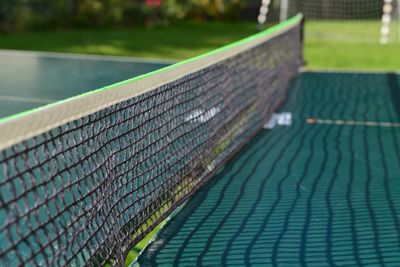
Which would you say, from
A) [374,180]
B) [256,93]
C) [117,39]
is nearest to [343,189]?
[374,180]

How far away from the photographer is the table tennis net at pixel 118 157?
9.34ft

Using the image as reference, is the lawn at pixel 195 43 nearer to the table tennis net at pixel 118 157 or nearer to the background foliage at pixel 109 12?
the background foliage at pixel 109 12

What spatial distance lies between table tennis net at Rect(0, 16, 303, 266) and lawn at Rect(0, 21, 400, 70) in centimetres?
716

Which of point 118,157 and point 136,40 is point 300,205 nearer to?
point 118,157

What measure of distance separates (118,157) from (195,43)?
1315cm

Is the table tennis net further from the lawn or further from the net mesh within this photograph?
the net mesh

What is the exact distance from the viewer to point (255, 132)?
6.96 m

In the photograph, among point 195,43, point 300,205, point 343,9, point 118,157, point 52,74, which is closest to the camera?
point 118,157

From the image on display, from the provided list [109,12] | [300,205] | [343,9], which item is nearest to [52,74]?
[300,205]

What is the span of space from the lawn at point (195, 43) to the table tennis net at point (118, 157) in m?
7.16

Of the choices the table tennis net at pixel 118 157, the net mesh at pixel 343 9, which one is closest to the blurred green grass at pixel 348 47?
the net mesh at pixel 343 9

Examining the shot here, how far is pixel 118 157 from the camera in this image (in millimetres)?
3715

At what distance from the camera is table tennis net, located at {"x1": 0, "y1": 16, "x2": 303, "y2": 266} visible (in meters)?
2.85

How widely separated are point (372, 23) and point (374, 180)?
18886mm
